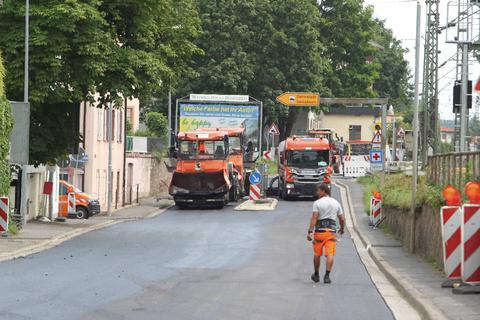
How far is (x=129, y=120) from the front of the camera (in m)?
68.8

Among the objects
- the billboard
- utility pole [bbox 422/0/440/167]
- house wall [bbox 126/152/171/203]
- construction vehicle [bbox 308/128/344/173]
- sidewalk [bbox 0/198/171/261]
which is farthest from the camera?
house wall [bbox 126/152/171/203]

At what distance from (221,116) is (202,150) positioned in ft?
23.0

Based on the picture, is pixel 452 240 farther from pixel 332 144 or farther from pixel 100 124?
pixel 332 144

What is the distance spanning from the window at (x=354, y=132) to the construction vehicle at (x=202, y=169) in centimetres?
6989

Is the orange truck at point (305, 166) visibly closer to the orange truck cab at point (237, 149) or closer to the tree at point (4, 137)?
the orange truck cab at point (237, 149)

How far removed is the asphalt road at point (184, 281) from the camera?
13.5 m

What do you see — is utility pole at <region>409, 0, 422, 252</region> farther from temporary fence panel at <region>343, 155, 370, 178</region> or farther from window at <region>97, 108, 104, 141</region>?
temporary fence panel at <region>343, 155, 370, 178</region>

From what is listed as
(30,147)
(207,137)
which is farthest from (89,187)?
(30,147)

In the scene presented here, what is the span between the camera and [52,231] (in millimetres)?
32625

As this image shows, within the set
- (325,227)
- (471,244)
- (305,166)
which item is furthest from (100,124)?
(471,244)

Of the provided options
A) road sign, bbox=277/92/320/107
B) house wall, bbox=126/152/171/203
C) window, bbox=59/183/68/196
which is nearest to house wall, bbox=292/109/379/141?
house wall, bbox=126/152/171/203

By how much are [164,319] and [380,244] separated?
16584 millimetres

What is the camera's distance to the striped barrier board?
629 inches

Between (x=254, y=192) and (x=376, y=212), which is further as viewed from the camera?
(x=254, y=192)
